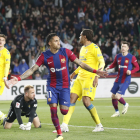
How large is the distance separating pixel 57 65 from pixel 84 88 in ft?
4.50

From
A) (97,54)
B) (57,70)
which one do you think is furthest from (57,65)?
(97,54)

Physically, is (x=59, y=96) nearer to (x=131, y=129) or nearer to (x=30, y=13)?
(x=131, y=129)

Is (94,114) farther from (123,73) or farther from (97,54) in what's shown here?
(123,73)

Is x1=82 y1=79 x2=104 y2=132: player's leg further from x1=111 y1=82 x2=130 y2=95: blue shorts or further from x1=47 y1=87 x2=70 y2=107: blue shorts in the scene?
x1=111 y1=82 x2=130 y2=95: blue shorts

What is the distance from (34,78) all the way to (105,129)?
10797 mm

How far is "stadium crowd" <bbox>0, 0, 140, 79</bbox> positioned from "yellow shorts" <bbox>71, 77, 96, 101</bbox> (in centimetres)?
1185

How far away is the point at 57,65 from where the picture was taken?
6.11 metres

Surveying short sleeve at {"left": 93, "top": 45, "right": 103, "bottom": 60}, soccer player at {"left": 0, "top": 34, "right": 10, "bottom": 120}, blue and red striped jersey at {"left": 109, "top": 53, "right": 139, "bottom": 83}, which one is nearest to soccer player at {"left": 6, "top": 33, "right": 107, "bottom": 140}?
short sleeve at {"left": 93, "top": 45, "right": 103, "bottom": 60}

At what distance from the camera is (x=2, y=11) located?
2239 cm

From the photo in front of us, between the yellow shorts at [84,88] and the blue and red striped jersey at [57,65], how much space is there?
1.12 meters

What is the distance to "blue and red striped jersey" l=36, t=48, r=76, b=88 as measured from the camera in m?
6.10

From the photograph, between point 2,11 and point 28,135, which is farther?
point 2,11

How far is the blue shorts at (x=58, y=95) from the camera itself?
19.8 feet

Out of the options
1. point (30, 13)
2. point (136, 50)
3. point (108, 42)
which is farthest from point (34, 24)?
point (136, 50)
